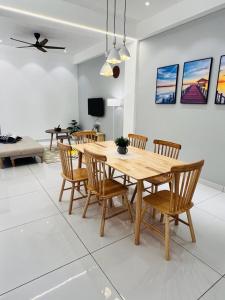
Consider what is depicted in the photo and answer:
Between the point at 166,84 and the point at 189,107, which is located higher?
the point at 166,84

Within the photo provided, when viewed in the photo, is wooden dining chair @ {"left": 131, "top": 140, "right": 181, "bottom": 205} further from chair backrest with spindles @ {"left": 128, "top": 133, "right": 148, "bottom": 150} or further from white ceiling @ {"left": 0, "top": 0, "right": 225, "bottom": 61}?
white ceiling @ {"left": 0, "top": 0, "right": 225, "bottom": 61}

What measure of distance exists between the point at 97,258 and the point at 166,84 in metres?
3.43

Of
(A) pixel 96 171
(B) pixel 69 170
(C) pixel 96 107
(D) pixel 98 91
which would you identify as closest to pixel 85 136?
(B) pixel 69 170

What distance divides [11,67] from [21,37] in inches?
55.4

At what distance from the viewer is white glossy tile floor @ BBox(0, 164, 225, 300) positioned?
1558mm

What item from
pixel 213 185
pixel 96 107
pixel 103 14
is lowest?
pixel 213 185

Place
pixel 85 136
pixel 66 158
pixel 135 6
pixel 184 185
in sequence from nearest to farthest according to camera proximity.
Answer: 1. pixel 184 185
2. pixel 66 158
3. pixel 135 6
4. pixel 85 136

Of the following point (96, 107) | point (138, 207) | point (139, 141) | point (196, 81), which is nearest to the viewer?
point (138, 207)

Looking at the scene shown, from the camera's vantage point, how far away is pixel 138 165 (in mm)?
2219

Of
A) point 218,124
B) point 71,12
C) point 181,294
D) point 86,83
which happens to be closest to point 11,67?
point 86,83

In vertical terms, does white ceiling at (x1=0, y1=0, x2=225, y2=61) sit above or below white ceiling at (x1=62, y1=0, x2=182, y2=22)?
below

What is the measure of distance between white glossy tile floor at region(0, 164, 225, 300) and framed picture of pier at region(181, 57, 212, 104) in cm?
187

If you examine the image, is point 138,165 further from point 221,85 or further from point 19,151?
point 19,151

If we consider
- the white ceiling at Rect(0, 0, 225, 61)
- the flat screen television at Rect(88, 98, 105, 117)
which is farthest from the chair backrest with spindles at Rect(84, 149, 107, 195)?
the flat screen television at Rect(88, 98, 105, 117)
